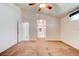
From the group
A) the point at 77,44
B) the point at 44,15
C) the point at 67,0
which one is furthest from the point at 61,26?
the point at 67,0

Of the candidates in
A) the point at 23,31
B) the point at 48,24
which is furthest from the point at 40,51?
the point at 48,24

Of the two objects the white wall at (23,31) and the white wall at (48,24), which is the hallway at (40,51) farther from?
the white wall at (48,24)

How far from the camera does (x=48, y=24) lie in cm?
930

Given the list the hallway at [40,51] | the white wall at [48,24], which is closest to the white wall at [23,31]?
the white wall at [48,24]

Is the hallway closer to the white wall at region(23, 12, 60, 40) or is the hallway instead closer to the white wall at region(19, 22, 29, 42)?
the white wall at region(19, 22, 29, 42)

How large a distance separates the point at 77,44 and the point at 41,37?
268 centimetres

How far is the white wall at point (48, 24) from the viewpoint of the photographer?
888 centimetres

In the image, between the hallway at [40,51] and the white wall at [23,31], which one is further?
the white wall at [23,31]

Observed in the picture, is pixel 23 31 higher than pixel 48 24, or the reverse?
pixel 48 24

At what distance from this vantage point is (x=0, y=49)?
208 inches

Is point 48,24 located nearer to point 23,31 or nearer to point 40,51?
point 23,31

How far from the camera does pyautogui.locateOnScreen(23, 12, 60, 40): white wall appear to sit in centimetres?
888

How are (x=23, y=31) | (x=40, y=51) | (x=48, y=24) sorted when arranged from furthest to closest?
(x=48, y=24), (x=23, y=31), (x=40, y=51)

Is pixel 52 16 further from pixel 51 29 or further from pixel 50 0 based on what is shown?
pixel 50 0
